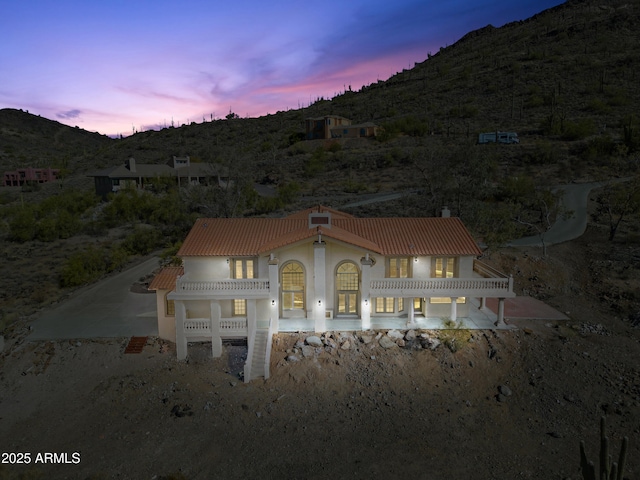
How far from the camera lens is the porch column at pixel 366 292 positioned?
786 inches

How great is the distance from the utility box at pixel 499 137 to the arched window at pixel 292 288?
54.3 meters

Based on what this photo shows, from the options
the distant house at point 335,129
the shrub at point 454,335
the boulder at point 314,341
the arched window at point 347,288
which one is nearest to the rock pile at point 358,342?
the boulder at point 314,341

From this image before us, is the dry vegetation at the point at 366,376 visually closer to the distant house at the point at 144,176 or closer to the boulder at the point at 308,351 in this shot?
the boulder at the point at 308,351

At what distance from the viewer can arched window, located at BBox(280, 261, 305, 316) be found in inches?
808

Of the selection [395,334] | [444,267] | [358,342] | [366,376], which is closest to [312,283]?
[358,342]

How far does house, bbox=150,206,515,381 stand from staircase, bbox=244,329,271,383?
0.05m

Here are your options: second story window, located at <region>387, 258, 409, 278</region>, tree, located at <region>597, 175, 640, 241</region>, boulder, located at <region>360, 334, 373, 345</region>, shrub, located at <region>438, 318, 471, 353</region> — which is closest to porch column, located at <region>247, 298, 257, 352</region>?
boulder, located at <region>360, 334, 373, 345</region>

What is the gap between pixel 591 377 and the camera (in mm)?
17891

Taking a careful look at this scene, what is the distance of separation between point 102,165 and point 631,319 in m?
98.2

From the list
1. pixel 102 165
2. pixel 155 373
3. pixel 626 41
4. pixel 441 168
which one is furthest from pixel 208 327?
pixel 626 41

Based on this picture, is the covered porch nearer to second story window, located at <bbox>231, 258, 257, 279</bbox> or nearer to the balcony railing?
the balcony railing

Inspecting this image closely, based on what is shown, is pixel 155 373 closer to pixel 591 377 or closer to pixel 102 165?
pixel 591 377

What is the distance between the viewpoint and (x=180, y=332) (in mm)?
19703

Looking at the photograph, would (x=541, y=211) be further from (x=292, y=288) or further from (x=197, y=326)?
(x=197, y=326)
